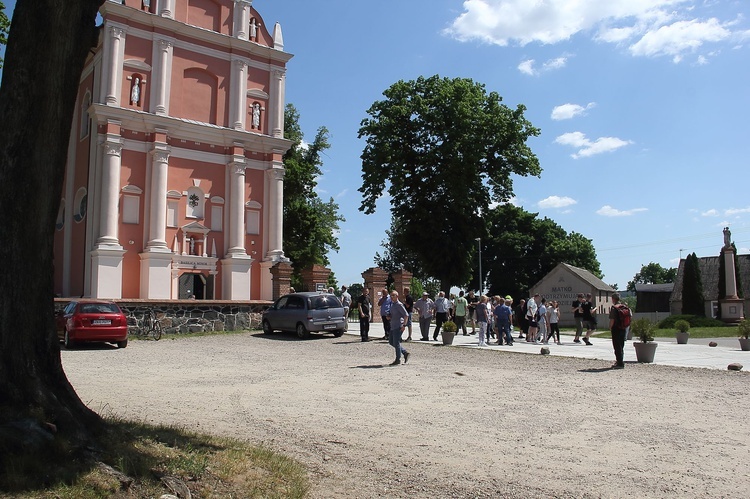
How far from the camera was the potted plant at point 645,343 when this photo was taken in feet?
47.5

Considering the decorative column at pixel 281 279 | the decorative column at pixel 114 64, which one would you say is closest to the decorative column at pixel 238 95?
the decorative column at pixel 114 64

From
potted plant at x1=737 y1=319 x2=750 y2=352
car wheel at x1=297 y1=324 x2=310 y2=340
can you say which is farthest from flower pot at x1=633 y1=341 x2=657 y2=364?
car wheel at x1=297 y1=324 x2=310 y2=340

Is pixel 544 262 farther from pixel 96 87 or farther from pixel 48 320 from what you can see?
pixel 48 320

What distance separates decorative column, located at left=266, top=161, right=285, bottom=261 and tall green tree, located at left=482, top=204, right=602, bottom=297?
33.6 metres

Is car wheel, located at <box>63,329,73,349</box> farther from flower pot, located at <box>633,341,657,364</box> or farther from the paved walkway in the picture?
flower pot, located at <box>633,341,657,364</box>

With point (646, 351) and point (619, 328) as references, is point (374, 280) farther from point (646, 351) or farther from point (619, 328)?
point (619, 328)

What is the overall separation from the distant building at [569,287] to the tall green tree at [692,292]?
353 inches

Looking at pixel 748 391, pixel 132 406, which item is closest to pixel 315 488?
pixel 132 406

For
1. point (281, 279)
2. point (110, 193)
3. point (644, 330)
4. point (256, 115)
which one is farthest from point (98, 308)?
point (256, 115)

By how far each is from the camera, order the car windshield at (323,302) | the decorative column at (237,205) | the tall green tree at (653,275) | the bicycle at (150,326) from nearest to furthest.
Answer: the car windshield at (323,302) → the bicycle at (150,326) → the decorative column at (237,205) → the tall green tree at (653,275)

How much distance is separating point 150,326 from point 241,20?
688 inches

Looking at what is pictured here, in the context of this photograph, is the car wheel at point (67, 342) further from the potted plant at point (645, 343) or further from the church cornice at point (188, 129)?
the potted plant at point (645, 343)

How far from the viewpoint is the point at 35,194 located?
519 cm

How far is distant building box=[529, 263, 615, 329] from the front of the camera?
3591 cm
